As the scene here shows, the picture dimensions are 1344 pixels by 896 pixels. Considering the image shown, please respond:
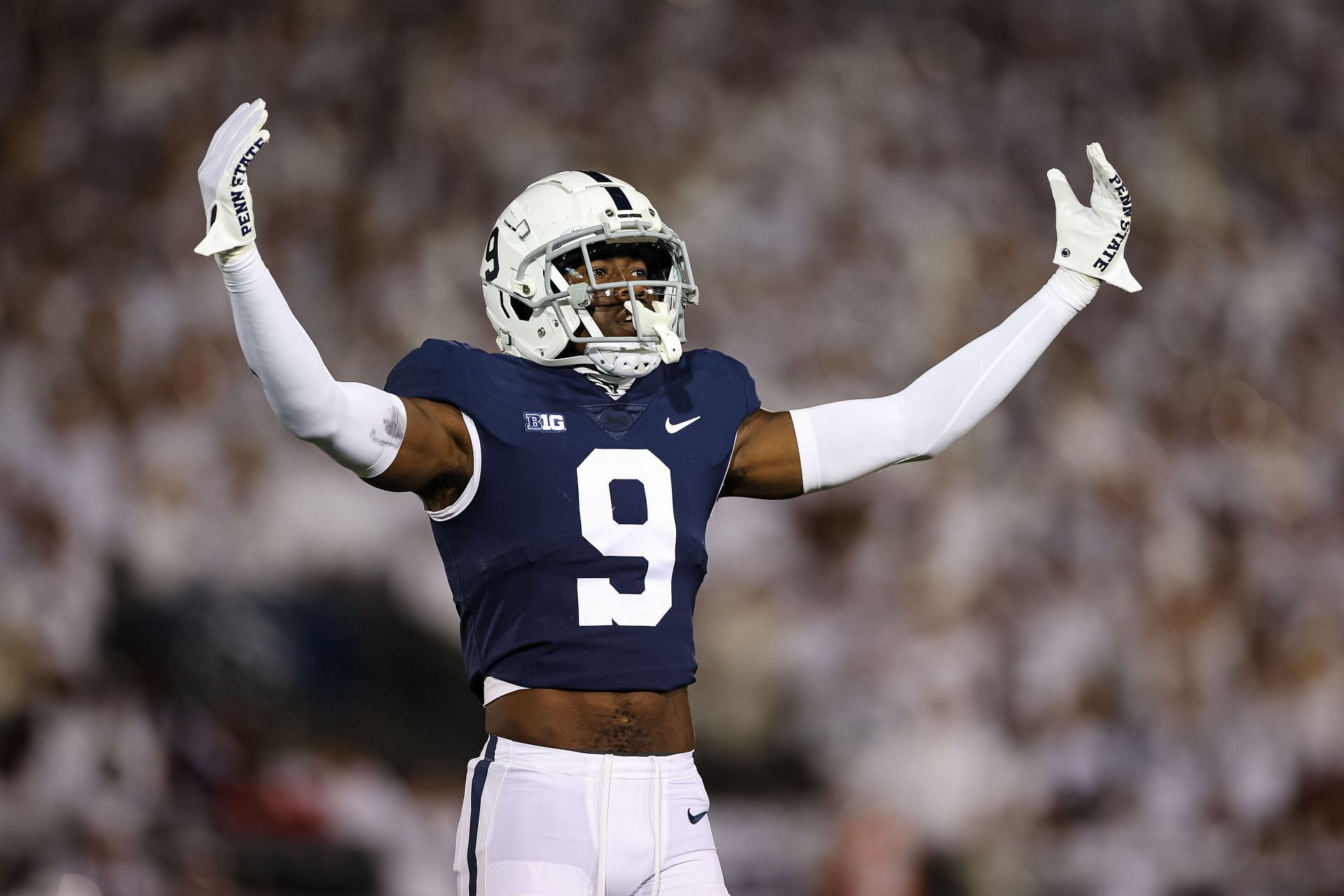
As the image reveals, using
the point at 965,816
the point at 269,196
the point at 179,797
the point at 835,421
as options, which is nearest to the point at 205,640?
the point at 179,797

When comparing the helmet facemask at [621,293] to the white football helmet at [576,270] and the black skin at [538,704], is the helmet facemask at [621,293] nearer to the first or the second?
the white football helmet at [576,270]

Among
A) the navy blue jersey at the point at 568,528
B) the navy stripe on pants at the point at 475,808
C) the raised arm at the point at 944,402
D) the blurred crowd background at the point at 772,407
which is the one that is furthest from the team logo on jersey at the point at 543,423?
the blurred crowd background at the point at 772,407

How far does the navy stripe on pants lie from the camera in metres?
1.75

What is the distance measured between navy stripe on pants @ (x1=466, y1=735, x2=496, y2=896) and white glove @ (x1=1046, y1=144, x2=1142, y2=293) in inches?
42.4

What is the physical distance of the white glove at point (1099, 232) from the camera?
2086mm

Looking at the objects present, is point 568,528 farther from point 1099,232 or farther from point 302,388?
point 1099,232

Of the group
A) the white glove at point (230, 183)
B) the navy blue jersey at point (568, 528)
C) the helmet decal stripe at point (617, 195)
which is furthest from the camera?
the helmet decal stripe at point (617, 195)

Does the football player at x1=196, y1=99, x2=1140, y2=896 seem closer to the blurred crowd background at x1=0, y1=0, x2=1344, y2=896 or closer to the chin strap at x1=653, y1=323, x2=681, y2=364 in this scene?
the chin strap at x1=653, y1=323, x2=681, y2=364

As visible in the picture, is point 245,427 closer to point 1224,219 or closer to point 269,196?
point 269,196

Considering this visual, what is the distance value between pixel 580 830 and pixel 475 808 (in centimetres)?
16

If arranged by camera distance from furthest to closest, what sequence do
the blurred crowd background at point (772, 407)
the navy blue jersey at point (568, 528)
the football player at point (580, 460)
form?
the blurred crowd background at point (772, 407) < the navy blue jersey at point (568, 528) < the football player at point (580, 460)

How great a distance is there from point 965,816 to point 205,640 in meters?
2.08

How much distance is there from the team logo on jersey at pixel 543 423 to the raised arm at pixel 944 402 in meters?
0.27

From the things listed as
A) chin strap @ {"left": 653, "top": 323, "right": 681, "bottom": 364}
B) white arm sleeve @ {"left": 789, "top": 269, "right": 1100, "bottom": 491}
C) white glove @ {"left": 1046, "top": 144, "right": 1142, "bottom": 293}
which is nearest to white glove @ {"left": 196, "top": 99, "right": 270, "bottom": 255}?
chin strap @ {"left": 653, "top": 323, "right": 681, "bottom": 364}
